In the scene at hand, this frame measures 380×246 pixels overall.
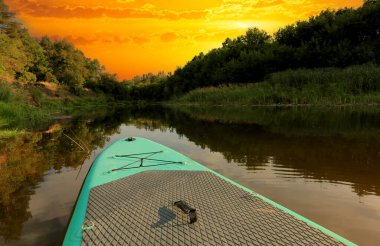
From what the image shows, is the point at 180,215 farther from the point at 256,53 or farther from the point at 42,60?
the point at 42,60

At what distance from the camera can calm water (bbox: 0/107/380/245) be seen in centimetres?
308

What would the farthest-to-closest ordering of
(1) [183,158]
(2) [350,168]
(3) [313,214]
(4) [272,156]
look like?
1. (4) [272,156]
2. (2) [350,168]
3. (1) [183,158]
4. (3) [313,214]

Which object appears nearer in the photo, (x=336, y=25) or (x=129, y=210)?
(x=129, y=210)

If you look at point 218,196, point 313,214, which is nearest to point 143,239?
point 218,196

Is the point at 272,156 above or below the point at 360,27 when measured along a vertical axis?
below

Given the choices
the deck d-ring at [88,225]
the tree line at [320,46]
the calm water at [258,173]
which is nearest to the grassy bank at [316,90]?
the tree line at [320,46]

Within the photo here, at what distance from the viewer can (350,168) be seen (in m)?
4.71

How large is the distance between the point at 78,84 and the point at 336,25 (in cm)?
3732

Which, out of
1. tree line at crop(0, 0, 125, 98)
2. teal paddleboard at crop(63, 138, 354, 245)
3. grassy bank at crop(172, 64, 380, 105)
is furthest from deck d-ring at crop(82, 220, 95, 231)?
tree line at crop(0, 0, 125, 98)

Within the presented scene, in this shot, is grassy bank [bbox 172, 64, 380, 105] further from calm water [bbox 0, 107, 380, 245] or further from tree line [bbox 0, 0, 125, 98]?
tree line [bbox 0, 0, 125, 98]

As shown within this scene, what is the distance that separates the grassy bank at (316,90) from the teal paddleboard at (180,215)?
727 inches

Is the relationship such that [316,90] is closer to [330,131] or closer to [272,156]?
[330,131]

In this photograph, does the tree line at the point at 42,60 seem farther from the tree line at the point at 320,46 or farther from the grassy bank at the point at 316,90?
the grassy bank at the point at 316,90

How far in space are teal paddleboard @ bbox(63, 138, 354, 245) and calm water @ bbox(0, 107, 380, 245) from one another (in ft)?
2.31
